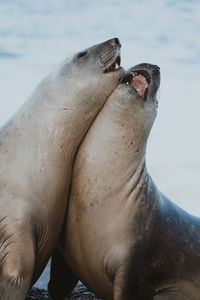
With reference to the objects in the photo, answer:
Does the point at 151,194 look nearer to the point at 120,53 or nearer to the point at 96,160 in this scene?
the point at 96,160

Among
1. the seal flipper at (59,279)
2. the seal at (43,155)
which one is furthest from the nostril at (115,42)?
the seal flipper at (59,279)

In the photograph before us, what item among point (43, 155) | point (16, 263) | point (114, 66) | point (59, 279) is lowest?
point (59, 279)

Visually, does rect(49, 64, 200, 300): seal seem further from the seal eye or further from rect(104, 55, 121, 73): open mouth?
the seal eye

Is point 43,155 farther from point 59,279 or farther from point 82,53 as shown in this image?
point 59,279

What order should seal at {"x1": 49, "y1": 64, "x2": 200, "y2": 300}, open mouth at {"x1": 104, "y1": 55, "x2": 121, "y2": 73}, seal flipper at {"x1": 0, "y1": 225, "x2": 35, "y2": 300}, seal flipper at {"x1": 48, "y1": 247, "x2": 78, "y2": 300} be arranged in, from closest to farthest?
seal flipper at {"x1": 0, "y1": 225, "x2": 35, "y2": 300} → seal at {"x1": 49, "y1": 64, "x2": 200, "y2": 300} → open mouth at {"x1": 104, "y1": 55, "x2": 121, "y2": 73} → seal flipper at {"x1": 48, "y1": 247, "x2": 78, "y2": 300}

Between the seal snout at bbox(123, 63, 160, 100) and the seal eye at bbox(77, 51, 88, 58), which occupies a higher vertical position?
the seal eye at bbox(77, 51, 88, 58)

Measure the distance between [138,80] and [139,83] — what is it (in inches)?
1.1

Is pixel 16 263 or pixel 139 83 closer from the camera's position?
pixel 16 263

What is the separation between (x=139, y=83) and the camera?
478 centimetres

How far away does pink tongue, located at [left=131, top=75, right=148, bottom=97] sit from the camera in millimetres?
A: 4741

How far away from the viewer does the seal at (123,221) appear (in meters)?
4.45

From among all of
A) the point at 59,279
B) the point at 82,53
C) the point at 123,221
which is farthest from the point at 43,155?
the point at 59,279

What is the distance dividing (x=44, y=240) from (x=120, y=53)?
169cm

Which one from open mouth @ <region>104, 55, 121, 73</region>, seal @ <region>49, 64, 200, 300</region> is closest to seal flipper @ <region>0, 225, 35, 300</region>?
seal @ <region>49, 64, 200, 300</region>
